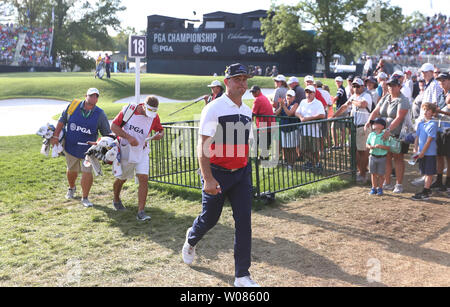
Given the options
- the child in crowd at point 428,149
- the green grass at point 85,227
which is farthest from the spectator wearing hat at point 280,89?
the child in crowd at point 428,149

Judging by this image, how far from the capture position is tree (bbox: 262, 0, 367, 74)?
4219cm

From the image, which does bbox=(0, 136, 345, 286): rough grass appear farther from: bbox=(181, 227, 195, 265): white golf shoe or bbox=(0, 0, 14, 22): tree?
bbox=(0, 0, 14, 22): tree

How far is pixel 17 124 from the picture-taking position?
1875 centimetres

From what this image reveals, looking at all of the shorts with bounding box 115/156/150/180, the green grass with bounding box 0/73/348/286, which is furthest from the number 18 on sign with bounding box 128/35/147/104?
the green grass with bounding box 0/73/348/286

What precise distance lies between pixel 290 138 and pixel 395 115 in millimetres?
1801

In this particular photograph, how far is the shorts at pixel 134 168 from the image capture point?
7.16 meters

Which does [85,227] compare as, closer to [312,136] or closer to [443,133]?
[312,136]

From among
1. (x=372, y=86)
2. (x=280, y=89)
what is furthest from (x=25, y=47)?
(x=372, y=86)

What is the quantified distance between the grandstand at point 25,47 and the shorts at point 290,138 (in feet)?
151

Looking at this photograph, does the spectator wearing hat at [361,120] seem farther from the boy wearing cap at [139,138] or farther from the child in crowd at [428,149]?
the boy wearing cap at [139,138]

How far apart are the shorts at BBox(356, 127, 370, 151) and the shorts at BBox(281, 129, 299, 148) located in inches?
57.4

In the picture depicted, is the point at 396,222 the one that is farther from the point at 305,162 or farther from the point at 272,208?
the point at 305,162

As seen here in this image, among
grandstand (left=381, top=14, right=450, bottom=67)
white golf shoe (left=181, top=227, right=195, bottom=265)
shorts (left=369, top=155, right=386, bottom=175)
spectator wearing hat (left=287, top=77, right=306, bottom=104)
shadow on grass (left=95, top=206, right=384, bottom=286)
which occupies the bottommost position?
shadow on grass (left=95, top=206, right=384, bottom=286)

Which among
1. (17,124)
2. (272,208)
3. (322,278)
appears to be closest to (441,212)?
(272,208)
